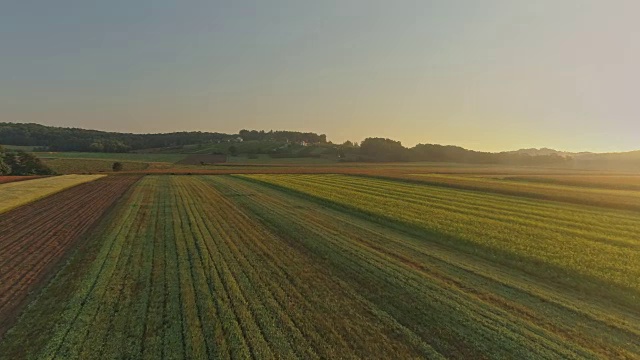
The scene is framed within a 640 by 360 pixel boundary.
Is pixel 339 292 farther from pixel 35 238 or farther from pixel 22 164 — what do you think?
pixel 22 164

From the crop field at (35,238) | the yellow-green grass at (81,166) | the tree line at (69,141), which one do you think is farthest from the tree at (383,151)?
the crop field at (35,238)

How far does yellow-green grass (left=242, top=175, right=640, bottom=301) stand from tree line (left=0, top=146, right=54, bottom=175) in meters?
68.6

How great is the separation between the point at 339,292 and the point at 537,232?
46.0 ft

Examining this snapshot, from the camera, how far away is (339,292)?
437 inches

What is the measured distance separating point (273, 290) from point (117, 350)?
443cm

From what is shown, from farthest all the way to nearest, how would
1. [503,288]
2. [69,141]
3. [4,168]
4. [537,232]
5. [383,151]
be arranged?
1. [69,141]
2. [383,151]
3. [4,168]
4. [537,232]
5. [503,288]

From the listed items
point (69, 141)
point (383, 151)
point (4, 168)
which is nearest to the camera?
point (4, 168)

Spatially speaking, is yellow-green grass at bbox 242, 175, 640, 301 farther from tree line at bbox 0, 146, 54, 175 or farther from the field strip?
tree line at bbox 0, 146, 54, 175

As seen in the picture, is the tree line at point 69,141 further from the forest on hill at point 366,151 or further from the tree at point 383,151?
the tree at point 383,151

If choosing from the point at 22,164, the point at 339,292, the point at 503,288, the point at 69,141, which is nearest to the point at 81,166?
the point at 22,164

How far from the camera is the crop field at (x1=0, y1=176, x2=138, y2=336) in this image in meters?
11.3

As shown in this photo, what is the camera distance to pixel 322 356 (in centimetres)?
750

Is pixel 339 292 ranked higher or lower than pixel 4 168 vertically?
higher

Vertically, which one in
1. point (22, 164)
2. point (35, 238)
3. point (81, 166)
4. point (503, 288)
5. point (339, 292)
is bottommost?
point (81, 166)
